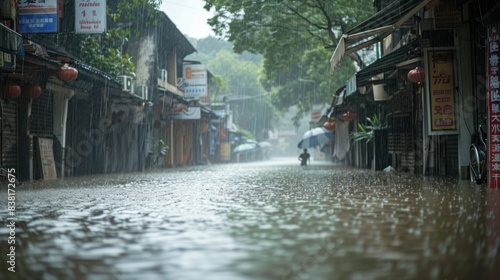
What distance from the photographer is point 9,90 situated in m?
14.0

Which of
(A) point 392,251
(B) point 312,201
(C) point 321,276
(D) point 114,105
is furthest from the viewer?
(D) point 114,105

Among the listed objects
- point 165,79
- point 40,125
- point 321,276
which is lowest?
point 321,276

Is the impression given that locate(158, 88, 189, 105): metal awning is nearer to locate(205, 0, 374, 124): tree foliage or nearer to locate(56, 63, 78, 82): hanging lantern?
locate(205, 0, 374, 124): tree foliage

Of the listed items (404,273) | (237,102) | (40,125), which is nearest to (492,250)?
(404,273)

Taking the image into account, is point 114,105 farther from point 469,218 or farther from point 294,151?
point 294,151

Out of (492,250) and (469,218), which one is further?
(469,218)

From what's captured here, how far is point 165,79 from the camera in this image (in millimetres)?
32094

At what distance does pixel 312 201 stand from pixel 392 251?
162 inches

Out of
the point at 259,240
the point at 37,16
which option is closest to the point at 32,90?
the point at 37,16

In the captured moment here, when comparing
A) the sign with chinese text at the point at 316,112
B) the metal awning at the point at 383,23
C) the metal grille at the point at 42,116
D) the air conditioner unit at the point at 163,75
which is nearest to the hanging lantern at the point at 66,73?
the metal grille at the point at 42,116

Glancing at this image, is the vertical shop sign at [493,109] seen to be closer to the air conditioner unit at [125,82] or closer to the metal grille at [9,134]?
the metal grille at [9,134]

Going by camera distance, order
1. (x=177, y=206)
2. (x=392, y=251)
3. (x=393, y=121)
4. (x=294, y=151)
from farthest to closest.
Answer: (x=294, y=151)
(x=393, y=121)
(x=177, y=206)
(x=392, y=251)

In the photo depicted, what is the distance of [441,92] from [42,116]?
1135cm

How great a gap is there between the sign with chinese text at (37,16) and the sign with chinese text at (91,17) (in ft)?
5.58
